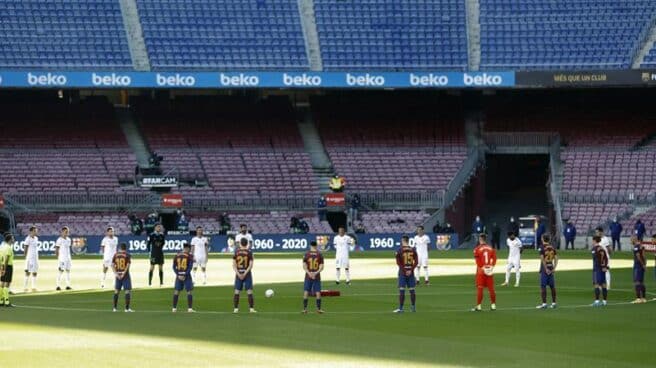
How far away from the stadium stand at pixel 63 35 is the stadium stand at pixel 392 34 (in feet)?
42.5

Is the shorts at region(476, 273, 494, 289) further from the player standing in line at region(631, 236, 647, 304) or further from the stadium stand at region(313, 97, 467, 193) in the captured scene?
the stadium stand at region(313, 97, 467, 193)

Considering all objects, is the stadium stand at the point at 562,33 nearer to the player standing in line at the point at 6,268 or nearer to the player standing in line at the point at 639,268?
the player standing in line at the point at 639,268

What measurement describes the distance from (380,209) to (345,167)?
461 cm

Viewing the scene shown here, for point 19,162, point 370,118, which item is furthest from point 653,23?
point 19,162

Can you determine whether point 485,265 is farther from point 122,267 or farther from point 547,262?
point 122,267

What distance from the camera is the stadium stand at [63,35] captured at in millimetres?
79688

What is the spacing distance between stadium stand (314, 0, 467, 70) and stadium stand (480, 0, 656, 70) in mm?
1830

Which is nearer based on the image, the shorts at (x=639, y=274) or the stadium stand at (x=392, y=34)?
the shorts at (x=639, y=274)

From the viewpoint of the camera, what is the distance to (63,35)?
267 ft

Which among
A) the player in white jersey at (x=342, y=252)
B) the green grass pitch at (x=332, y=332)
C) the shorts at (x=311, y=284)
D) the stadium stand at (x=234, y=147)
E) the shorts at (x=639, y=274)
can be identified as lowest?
the green grass pitch at (x=332, y=332)

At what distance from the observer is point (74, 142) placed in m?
82.9

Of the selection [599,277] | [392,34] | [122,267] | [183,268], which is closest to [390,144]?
[392,34]

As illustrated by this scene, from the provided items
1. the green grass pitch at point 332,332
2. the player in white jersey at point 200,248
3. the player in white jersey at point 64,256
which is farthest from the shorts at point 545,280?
the player in white jersey at point 64,256

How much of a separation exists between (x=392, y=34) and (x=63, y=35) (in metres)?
20.5
